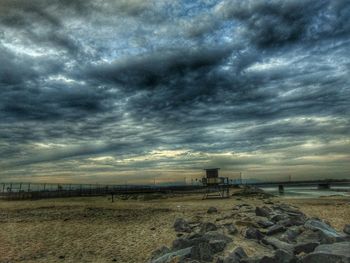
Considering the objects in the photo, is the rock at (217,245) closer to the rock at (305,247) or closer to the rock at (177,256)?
the rock at (177,256)

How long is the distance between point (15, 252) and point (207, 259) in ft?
29.4

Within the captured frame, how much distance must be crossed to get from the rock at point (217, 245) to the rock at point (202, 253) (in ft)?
1.51

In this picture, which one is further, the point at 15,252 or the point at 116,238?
the point at 116,238

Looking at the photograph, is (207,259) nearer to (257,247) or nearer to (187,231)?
(257,247)

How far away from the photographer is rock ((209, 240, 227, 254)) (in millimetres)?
10923

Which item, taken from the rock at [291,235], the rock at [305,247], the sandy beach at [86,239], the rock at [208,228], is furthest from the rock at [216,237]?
the rock at [305,247]

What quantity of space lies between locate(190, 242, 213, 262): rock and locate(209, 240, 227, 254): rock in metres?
0.46

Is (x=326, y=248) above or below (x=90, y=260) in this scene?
above

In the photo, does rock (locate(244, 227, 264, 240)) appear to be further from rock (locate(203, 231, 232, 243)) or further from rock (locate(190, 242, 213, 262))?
rock (locate(190, 242, 213, 262))

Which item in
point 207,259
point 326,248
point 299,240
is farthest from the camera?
point 299,240

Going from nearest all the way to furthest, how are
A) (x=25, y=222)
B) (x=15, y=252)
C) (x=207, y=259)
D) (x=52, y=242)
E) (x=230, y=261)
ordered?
1. (x=230, y=261)
2. (x=207, y=259)
3. (x=15, y=252)
4. (x=52, y=242)
5. (x=25, y=222)

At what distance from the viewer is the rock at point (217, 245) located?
1092 cm

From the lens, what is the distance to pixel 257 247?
39.3ft

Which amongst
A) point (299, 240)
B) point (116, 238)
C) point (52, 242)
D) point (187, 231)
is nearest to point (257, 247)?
point (299, 240)
